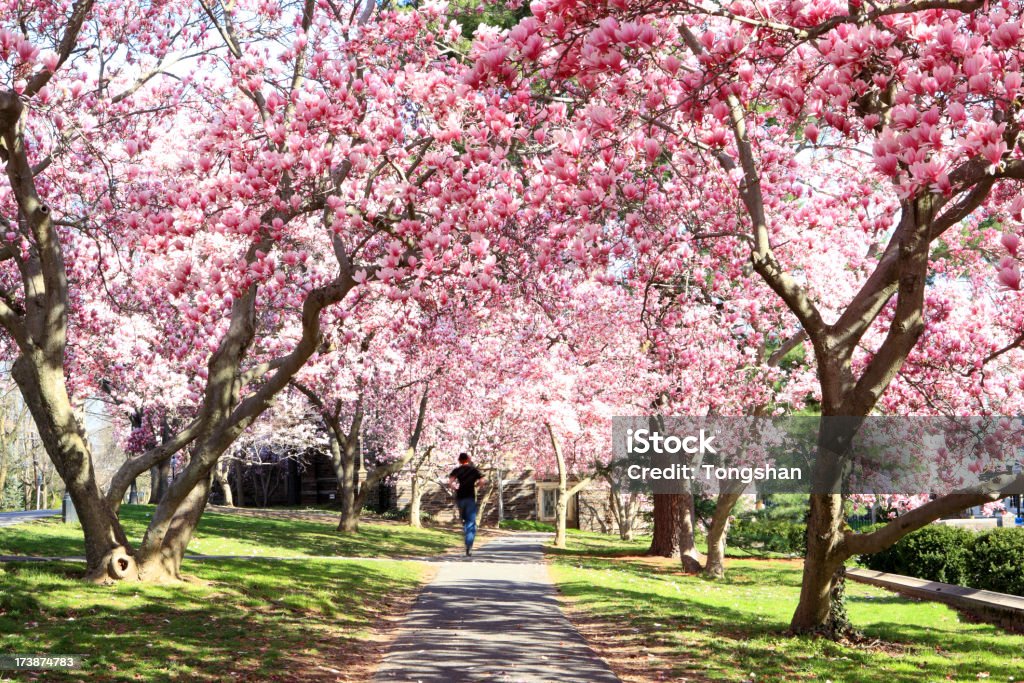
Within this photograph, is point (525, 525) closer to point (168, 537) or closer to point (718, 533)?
point (718, 533)

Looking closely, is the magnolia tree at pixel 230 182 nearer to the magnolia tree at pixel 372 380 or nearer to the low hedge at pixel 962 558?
the magnolia tree at pixel 372 380

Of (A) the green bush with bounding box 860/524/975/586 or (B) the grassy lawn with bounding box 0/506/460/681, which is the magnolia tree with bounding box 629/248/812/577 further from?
(B) the grassy lawn with bounding box 0/506/460/681

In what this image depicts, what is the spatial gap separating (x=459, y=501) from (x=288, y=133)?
12.4 metres

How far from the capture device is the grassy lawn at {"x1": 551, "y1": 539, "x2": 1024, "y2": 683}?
29.8ft

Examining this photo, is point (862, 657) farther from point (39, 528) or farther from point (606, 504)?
point (606, 504)

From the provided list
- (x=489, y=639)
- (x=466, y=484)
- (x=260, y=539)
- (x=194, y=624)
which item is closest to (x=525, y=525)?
(x=260, y=539)

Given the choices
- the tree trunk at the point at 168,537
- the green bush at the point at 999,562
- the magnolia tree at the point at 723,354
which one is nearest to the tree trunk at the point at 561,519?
the magnolia tree at the point at 723,354

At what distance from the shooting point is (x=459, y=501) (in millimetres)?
19984

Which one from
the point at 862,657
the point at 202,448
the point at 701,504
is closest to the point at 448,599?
the point at 202,448

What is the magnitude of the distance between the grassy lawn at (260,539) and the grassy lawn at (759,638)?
22.8ft

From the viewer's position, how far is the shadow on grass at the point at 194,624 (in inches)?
335

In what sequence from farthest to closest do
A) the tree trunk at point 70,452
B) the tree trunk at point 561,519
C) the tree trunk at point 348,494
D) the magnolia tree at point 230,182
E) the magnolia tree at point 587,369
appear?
the tree trunk at point 561,519
the tree trunk at point 348,494
the magnolia tree at point 587,369
the tree trunk at point 70,452
the magnolia tree at point 230,182

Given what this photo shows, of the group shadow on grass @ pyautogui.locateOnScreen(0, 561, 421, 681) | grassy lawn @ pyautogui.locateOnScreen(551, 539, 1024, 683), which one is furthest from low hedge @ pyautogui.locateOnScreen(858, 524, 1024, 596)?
shadow on grass @ pyautogui.locateOnScreen(0, 561, 421, 681)

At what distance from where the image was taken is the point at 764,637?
10.9 metres
